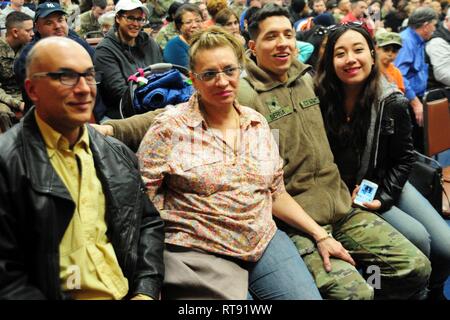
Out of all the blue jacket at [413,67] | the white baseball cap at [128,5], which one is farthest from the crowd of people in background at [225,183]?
the blue jacket at [413,67]

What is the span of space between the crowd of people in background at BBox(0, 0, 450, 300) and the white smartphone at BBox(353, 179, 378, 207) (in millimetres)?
31

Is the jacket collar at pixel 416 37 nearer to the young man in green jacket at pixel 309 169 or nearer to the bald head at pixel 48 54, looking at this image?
the young man in green jacket at pixel 309 169

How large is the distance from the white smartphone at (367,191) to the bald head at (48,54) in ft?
4.56

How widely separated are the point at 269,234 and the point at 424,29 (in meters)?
3.83

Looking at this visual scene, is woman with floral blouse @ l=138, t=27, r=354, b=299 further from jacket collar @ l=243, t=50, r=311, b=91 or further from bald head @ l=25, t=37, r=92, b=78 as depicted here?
bald head @ l=25, t=37, r=92, b=78

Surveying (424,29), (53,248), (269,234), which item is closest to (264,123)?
(269,234)

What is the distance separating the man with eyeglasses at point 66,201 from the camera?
1409 mm

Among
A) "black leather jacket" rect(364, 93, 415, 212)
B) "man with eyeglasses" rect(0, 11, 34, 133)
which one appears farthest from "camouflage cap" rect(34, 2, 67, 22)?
"black leather jacket" rect(364, 93, 415, 212)

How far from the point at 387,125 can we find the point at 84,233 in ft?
4.62

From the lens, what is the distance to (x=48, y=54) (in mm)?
1459

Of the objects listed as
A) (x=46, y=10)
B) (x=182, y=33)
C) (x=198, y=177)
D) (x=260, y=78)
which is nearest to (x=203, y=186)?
(x=198, y=177)

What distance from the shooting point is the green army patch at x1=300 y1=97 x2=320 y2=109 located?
2.22m

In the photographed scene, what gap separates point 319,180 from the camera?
7.16ft
